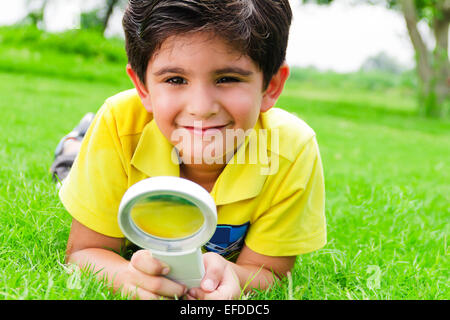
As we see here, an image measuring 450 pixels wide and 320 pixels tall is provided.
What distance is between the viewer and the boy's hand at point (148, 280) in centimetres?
155

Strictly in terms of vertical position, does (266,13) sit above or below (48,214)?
above

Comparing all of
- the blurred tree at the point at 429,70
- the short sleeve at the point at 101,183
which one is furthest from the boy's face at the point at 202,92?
the blurred tree at the point at 429,70

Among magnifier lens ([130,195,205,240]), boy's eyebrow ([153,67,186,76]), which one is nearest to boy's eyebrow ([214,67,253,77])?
boy's eyebrow ([153,67,186,76])

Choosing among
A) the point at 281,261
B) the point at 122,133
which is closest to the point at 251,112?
the point at 122,133

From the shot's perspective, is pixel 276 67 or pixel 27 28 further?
pixel 27 28

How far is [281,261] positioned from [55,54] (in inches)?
439

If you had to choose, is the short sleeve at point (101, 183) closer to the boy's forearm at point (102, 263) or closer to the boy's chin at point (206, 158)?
the boy's forearm at point (102, 263)

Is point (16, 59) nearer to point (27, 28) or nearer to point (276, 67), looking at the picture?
point (27, 28)

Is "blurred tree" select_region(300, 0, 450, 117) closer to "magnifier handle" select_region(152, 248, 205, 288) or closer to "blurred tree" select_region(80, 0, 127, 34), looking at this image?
"magnifier handle" select_region(152, 248, 205, 288)

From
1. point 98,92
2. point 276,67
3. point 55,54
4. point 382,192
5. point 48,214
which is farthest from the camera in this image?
point 55,54

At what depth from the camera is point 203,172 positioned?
1.95 meters

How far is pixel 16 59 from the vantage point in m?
10.5

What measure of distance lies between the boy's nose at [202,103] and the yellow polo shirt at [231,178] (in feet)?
0.95

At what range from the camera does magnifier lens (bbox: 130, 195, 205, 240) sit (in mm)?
1328
